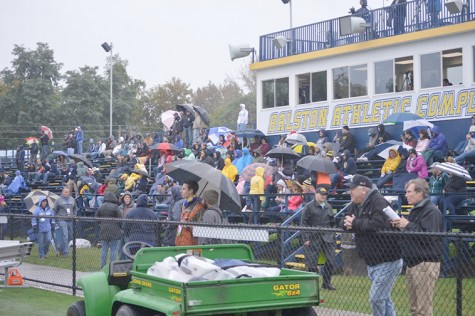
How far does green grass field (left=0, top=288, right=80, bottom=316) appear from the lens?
12773 millimetres

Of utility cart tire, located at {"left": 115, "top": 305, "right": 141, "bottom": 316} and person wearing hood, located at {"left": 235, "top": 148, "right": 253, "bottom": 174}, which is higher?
person wearing hood, located at {"left": 235, "top": 148, "right": 253, "bottom": 174}

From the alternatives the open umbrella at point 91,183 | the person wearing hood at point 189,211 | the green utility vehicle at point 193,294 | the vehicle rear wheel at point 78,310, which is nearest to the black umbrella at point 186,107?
the open umbrella at point 91,183

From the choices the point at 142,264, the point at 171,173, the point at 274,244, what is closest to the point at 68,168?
the point at 171,173

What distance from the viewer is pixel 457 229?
16562mm

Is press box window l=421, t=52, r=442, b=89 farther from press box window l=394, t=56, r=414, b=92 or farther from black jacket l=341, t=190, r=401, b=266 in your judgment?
black jacket l=341, t=190, r=401, b=266

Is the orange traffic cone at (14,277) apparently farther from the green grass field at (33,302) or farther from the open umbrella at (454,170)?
the open umbrella at (454,170)

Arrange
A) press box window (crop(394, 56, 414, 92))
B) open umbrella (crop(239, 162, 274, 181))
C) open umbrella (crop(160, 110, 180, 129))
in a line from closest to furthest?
open umbrella (crop(239, 162, 274, 181)), press box window (crop(394, 56, 414, 92)), open umbrella (crop(160, 110, 180, 129))

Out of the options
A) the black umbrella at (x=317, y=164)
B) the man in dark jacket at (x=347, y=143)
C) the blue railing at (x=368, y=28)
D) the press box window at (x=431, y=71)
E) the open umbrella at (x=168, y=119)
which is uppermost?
the blue railing at (x=368, y=28)

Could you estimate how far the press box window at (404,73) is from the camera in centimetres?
2690

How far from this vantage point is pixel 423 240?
8438 mm

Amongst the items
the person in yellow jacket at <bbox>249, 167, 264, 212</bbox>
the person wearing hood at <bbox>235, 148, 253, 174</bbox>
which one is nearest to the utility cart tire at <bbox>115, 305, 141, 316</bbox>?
the person in yellow jacket at <bbox>249, 167, 264, 212</bbox>

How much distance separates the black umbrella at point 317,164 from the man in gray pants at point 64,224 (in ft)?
18.0

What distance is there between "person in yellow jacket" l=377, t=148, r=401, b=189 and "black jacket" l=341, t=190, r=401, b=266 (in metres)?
10.9

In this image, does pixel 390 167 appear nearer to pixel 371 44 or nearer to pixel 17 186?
pixel 371 44
